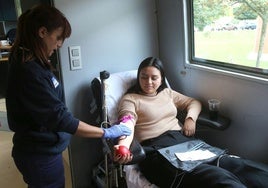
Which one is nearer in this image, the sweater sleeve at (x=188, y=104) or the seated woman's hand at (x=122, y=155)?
the seated woman's hand at (x=122, y=155)

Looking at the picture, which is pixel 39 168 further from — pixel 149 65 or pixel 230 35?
pixel 230 35

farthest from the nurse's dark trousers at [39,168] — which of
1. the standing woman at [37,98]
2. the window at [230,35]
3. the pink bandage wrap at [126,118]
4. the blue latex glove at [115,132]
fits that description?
the window at [230,35]

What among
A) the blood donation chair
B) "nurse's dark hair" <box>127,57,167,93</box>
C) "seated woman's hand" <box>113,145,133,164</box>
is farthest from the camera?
"nurse's dark hair" <box>127,57,167,93</box>

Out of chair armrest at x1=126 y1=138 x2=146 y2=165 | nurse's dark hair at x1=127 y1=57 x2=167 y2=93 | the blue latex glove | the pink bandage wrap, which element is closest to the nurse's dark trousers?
the blue latex glove

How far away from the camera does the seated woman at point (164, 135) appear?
1.42m

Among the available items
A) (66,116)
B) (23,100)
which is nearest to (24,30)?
(23,100)

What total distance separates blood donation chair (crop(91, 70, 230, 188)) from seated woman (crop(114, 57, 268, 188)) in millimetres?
58

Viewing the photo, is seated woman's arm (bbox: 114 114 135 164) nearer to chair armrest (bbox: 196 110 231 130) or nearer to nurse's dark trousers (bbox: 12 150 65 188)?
nurse's dark trousers (bbox: 12 150 65 188)

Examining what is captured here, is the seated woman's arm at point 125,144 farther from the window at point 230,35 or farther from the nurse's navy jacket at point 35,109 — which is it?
the window at point 230,35

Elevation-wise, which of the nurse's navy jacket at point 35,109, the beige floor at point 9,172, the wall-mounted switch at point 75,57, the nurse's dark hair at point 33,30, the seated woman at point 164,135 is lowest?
the beige floor at point 9,172

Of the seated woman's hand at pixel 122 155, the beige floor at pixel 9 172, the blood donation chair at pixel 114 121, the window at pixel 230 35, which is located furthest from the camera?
the beige floor at pixel 9 172

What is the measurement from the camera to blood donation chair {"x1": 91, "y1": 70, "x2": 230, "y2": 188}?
162 centimetres

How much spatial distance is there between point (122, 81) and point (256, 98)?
0.92 meters

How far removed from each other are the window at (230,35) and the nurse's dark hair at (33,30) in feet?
3.85
